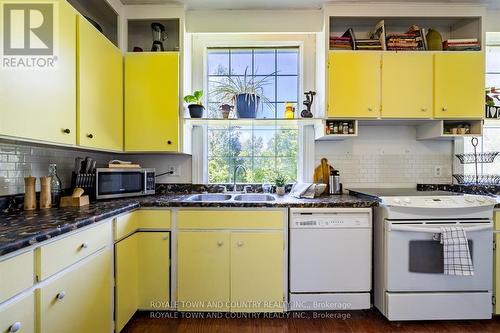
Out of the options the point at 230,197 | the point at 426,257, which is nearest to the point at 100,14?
the point at 230,197

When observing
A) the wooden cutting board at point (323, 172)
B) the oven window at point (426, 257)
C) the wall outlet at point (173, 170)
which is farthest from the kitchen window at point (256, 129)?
the oven window at point (426, 257)

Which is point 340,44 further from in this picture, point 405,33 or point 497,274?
point 497,274

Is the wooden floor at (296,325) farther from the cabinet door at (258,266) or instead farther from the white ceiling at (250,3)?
the white ceiling at (250,3)

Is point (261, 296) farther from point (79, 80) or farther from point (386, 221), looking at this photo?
point (79, 80)

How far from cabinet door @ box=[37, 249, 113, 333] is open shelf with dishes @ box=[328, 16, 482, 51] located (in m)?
2.47

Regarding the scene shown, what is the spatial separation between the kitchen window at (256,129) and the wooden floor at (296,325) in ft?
4.09

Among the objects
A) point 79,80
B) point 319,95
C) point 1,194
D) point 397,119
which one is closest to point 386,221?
point 397,119

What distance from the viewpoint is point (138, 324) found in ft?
6.18

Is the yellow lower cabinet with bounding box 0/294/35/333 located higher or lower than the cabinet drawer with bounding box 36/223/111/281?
lower

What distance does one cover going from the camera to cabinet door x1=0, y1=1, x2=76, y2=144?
4.05 ft

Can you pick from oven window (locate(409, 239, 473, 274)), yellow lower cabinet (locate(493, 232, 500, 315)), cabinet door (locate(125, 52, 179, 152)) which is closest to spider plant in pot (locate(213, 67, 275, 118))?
cabinet door (locate(125, 52, 179, 152))

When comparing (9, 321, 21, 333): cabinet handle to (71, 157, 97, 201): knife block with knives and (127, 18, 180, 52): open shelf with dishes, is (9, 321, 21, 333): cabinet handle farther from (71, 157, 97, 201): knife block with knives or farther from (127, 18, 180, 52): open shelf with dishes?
(127, 18, 180, 52): open shelf with dishes

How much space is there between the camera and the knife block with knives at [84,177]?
188 centimetres

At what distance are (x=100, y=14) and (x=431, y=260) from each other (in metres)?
3.38
